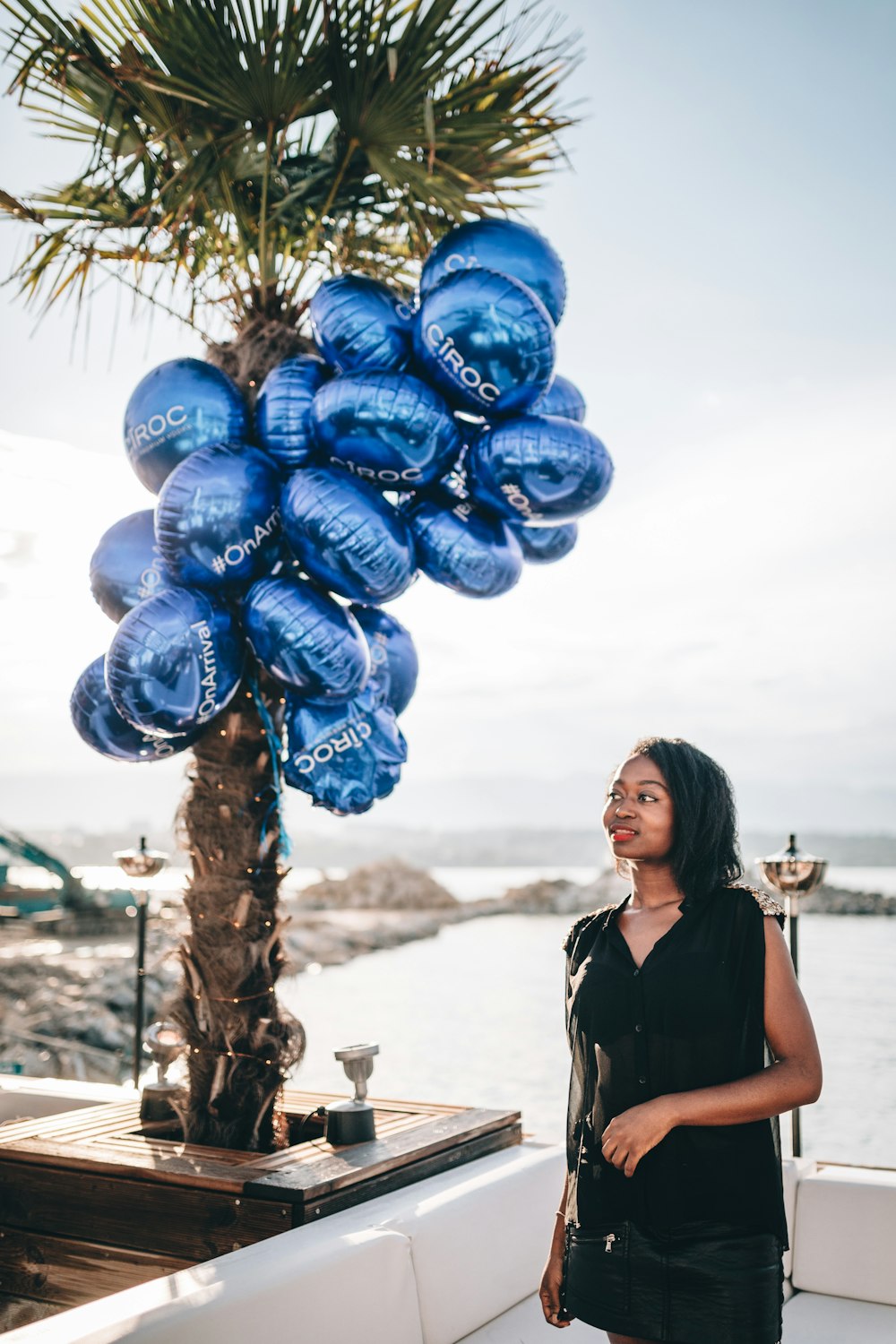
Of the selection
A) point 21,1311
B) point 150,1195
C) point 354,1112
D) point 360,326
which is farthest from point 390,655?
point 21,1311

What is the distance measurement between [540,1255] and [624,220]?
382 cm

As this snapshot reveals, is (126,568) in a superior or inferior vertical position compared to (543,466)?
inferior

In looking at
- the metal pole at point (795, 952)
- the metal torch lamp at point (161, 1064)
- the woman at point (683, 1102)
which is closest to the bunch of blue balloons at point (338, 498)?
the metal torch lamp at point (161, 1064)

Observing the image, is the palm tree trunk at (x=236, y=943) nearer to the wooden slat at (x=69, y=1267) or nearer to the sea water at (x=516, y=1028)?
the sea water at (x=516, y=1028)

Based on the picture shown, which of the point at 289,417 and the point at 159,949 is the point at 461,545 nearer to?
the point at 289,417

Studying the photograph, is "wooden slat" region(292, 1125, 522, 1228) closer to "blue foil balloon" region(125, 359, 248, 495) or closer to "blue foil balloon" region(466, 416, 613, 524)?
"blue foil balloon" region(466, 416, 613, 524)

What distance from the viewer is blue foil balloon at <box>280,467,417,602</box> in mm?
2439

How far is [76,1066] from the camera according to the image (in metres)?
7.81

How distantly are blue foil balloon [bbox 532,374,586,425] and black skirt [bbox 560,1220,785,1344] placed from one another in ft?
6.67

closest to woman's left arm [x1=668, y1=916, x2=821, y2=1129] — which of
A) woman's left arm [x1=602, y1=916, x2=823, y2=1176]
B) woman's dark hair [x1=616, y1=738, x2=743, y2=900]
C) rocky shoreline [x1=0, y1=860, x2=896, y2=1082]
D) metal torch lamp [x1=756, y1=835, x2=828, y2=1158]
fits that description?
woman's left arm [x1=602, y1=916, x2=823, y2=1176]

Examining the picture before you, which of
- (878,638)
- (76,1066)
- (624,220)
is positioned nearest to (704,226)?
(624,220)

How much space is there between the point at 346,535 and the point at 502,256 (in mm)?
787

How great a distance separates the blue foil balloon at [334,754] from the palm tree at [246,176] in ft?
0.86

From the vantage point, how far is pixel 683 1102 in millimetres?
1303
